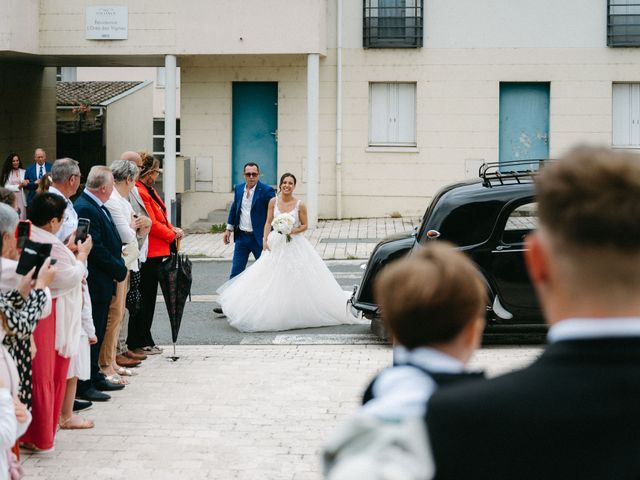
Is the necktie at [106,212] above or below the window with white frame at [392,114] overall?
below

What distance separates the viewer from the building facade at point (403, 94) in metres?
25.7

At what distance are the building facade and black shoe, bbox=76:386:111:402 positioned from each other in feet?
53.8

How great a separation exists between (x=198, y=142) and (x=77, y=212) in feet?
58.1

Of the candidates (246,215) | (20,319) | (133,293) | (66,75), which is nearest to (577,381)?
(20,319)

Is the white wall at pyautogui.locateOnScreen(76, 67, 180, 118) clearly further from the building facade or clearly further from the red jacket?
the red jacket

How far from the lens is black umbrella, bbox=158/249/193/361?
417 inches

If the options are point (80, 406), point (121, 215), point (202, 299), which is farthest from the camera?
point (202, 299)

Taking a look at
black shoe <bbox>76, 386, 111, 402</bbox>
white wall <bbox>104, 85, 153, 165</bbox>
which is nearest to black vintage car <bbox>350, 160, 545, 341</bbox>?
black shoe <bbox>76, 386, 111, 402</bbox>

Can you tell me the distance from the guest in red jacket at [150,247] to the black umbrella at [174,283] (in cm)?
16

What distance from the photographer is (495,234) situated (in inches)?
437

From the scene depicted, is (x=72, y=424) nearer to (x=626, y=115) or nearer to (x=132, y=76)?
(x=626, y=115)

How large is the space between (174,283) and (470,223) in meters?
3.01

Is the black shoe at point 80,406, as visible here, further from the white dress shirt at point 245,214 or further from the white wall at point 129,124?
the white wall at point 129,124

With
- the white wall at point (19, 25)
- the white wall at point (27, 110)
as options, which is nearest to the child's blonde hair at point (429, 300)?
the white wall at point (19, 25)
